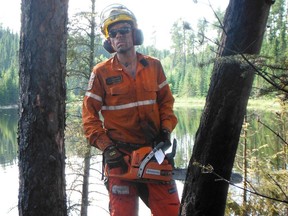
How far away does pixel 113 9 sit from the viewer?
13.1 ft

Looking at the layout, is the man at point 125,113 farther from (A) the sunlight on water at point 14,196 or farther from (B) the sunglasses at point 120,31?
(A) the sunlight on water at point 14,196

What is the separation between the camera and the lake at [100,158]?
9234mm

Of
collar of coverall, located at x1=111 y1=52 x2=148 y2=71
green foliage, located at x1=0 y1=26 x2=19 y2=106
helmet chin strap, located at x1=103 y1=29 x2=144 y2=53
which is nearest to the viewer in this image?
collar of coverall, located at x1=111 y1=52 x2=148 y2=71

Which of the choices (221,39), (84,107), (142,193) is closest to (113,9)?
(84,107)

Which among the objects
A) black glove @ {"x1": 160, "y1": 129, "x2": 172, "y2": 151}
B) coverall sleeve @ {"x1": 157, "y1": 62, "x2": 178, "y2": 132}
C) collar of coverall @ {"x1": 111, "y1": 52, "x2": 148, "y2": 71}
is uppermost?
collar of coverall @ {"x1": 111, "y1": 52, "x2": 148, "y2": 71}

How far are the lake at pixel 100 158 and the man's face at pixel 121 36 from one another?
5.03 ft

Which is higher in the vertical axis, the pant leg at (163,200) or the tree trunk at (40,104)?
the tree trunk at (40,104)

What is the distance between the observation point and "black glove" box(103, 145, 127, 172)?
145 inches

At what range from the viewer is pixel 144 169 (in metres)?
3.66

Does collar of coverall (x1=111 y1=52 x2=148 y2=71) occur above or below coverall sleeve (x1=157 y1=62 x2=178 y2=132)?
above

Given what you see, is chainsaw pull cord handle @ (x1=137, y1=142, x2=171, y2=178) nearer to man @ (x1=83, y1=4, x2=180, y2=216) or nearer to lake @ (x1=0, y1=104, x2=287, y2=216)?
man @ (x1=83, y1=4, x2=180, y2=216)

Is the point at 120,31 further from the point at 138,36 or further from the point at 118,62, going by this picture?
the point at 118,62

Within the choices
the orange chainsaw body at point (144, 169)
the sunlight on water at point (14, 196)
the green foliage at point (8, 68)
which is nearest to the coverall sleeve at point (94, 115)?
the orange chainsaw body at point (144, 169)

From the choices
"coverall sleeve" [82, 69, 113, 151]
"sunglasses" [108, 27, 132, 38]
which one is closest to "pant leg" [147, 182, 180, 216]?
"coverall sleeve" [82, 69, 113, 151]
